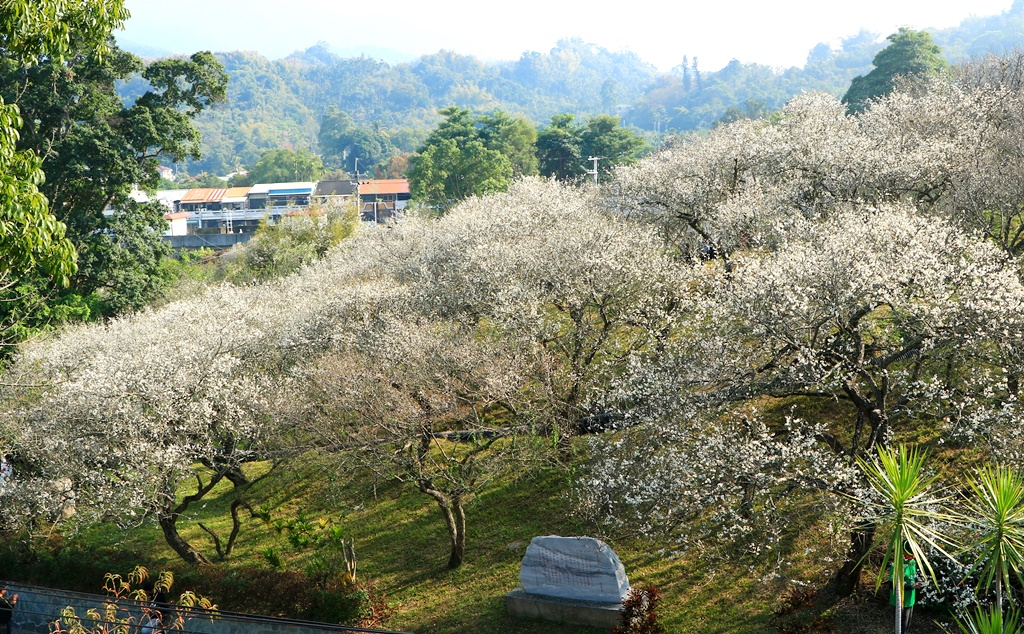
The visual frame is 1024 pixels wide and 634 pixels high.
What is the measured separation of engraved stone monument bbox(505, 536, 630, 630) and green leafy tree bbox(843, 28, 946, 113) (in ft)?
217

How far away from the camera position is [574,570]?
605 inches

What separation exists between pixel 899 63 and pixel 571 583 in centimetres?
7141

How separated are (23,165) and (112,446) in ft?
28.8

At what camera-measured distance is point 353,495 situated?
74.3 feet

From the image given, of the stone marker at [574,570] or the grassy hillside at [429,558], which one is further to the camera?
the stone marker at [574,570]

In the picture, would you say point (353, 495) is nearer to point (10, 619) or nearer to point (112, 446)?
point (112, 446)

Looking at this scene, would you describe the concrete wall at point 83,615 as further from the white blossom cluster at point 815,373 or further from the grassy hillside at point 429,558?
the white blossom cluster at point 815,373

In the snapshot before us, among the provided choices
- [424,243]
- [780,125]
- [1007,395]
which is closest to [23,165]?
[1007,395]

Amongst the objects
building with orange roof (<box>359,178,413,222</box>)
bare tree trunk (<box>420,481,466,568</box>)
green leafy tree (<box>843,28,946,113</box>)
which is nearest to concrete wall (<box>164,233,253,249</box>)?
building with orange roof (<box>359,178,413,222</box>)

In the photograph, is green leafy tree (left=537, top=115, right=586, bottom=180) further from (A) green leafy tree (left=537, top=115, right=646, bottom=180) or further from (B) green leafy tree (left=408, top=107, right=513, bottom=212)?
(B) green leafy tree (left=408, top=107, right=513, bottom=212)

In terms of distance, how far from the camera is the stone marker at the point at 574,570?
15.1m

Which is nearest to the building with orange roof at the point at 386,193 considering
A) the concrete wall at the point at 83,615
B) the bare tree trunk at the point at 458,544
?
the concrete wall at the point at 83,615

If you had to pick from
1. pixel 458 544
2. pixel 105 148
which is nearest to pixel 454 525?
pixel 458 544

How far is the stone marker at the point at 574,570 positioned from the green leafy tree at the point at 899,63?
217 feet
